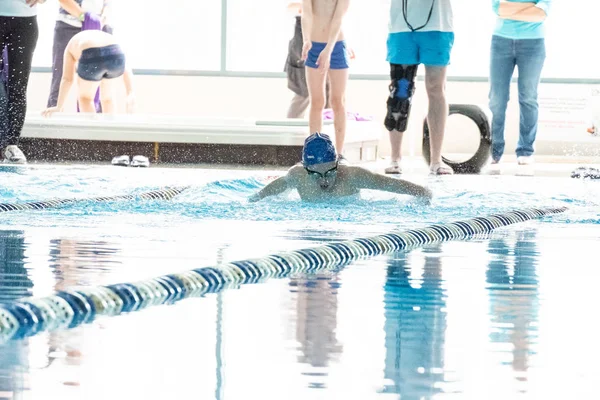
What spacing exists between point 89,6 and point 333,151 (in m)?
5.80

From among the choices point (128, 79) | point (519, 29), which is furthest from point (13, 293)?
point (128, 79)

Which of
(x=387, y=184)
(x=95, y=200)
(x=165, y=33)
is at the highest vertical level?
(x=165, y=33)

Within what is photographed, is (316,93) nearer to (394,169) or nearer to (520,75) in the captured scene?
(394,169)

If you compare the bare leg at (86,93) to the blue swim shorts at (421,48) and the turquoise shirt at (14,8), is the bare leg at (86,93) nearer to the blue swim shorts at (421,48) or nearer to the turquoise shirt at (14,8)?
the turquoise shirt at (14,8)

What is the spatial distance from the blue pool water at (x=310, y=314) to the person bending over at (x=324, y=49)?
2.28 m

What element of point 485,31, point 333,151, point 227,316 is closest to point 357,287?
point 227,316

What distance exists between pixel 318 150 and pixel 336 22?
206cm

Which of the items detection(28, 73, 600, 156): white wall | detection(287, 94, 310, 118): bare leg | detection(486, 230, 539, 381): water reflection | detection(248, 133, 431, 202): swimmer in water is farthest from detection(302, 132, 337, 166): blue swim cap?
detection(28, 73, 600, 156): white wall

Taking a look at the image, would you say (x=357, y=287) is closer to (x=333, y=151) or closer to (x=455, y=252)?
(x=455, y=252)

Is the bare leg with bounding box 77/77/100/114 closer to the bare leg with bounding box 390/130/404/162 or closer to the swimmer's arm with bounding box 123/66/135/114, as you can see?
the swimmer's arm with bounding box 123/66/135/114

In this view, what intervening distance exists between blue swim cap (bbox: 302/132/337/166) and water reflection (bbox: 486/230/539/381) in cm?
142

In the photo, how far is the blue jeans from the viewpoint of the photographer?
8.96 meters

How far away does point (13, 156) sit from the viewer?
26.8ft

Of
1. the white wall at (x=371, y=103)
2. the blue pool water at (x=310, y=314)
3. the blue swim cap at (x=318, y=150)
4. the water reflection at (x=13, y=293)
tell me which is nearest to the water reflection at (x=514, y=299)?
the blue pool water at (x=310, y=314)
